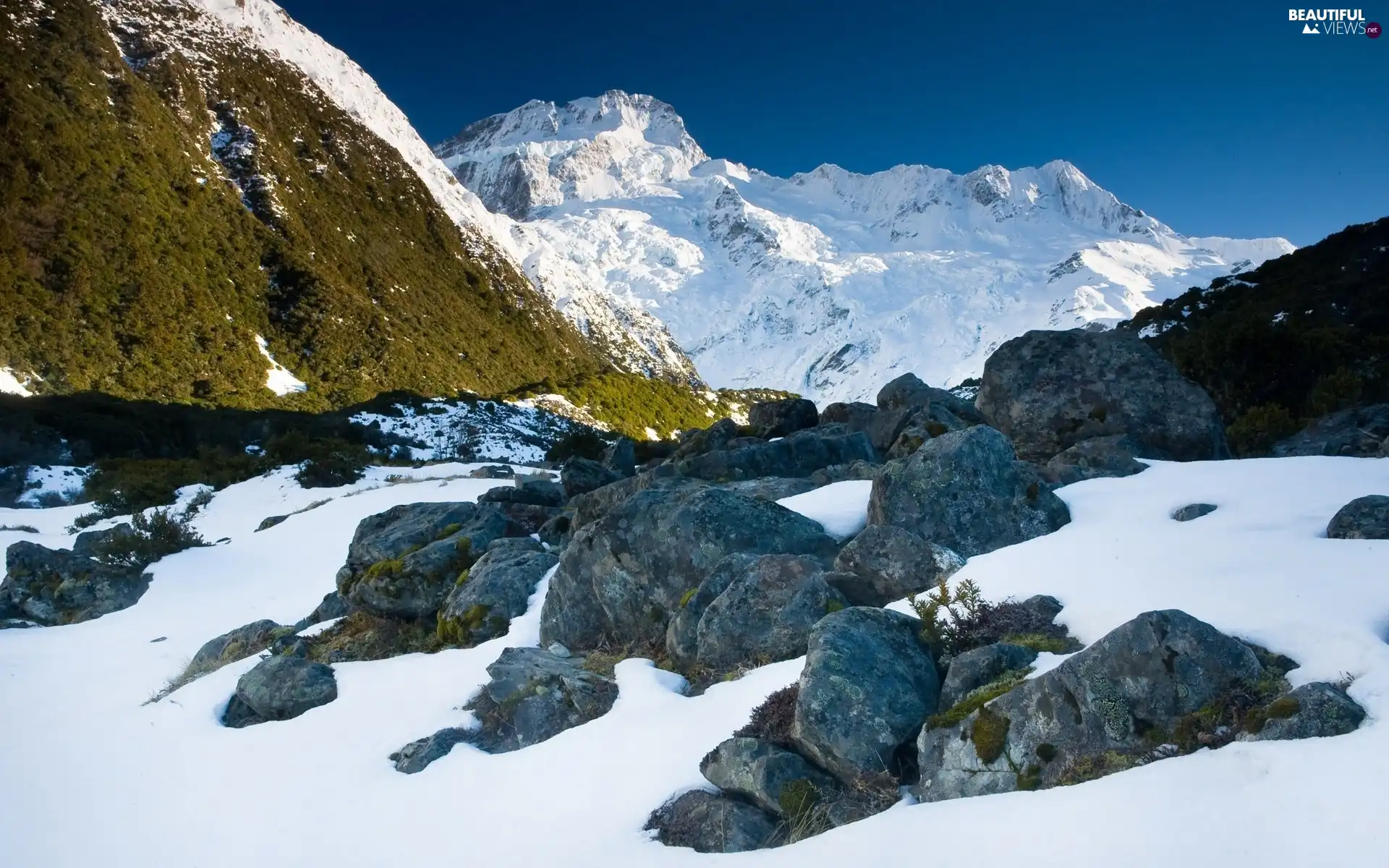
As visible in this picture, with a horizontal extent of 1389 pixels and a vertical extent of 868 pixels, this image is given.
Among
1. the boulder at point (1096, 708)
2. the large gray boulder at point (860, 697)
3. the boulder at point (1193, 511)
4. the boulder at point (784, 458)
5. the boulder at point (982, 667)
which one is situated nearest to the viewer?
the boulder at point (1096, 708)

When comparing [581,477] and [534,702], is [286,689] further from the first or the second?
[581,477]

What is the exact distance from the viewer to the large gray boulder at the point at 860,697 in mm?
6039

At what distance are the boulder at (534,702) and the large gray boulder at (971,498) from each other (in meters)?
4.42

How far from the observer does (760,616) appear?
8.52m

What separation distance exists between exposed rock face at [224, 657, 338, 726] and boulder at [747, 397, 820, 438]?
16489 millimetres

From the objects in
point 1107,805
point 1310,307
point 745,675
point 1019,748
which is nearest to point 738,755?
point 745,675

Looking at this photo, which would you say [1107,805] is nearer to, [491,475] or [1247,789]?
[1247,789]

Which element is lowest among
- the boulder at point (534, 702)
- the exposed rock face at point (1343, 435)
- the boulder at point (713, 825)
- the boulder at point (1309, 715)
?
the boulder at point (713, 825)

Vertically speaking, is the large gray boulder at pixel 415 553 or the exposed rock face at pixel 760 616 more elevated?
the large gray boulder at pixel 415 553

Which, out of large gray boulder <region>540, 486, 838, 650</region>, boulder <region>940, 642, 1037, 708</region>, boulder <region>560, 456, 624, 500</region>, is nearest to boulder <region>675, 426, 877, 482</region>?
boulder <region>560, 456, 624, 500</region>

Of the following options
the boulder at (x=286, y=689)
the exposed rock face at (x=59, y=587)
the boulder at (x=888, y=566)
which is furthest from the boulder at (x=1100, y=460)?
the exposed rock face at (x=59, y=587)

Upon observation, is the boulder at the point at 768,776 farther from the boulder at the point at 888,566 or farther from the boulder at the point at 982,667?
the boulder at the point at 888,566

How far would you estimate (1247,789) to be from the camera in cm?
432

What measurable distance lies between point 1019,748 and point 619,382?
132 metres
